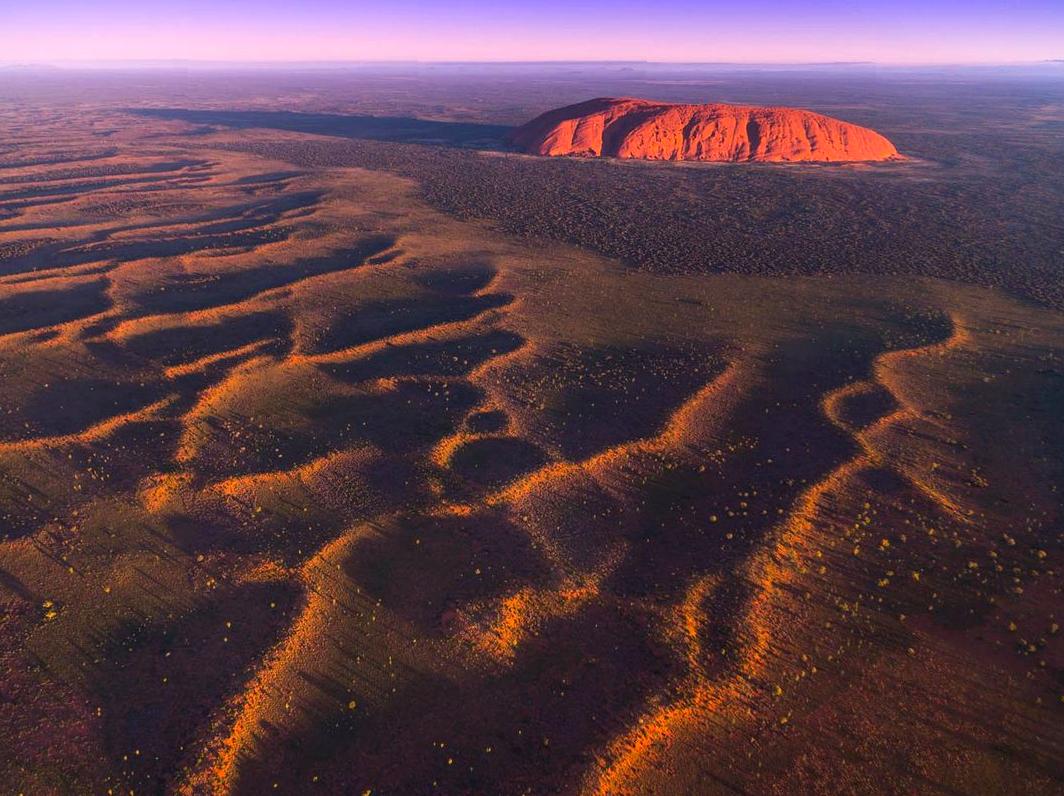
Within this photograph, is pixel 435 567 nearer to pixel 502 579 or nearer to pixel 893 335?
pixel 502 579

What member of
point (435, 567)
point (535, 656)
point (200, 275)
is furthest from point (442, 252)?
point (535, 656)

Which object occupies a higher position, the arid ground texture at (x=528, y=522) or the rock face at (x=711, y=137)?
the rock face at (x=711, y=137)

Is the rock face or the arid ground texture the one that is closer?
the arid ground texture

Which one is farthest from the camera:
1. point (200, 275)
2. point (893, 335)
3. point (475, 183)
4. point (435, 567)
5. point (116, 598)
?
point (475, 183)

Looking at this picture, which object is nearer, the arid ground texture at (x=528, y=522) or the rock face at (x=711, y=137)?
the arid ground texture at (x=528, y=522)

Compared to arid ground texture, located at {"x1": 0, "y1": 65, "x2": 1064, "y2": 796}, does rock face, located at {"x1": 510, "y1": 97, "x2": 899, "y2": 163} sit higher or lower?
higher
